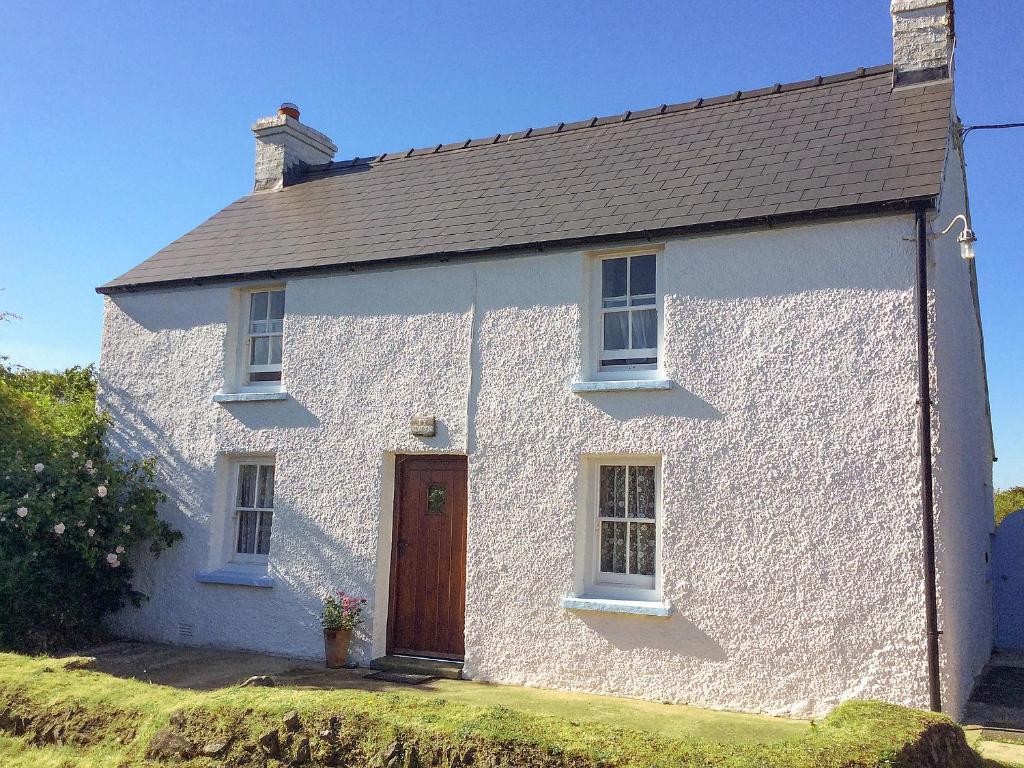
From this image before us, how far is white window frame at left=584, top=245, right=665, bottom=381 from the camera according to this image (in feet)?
32.4

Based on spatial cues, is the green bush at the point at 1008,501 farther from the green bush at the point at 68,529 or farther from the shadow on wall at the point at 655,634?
the green bush at the point at 68,529

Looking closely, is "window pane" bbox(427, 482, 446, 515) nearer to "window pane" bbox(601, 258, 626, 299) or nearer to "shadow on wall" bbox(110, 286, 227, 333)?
"window pane" bbox(601, 258, 626, 299)

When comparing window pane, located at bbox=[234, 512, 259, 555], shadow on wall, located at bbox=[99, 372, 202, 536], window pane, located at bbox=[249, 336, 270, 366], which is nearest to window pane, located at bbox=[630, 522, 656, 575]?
window pane, located at bbox=[234, 512, 259, 555]

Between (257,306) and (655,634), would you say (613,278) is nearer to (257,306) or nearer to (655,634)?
(655,634)

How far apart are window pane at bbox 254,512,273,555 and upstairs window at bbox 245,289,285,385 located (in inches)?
73.2

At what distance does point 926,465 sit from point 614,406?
3.14 meters

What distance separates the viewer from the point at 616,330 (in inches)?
404

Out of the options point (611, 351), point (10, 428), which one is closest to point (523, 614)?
point (611, 351)

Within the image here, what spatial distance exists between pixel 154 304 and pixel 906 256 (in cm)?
1027

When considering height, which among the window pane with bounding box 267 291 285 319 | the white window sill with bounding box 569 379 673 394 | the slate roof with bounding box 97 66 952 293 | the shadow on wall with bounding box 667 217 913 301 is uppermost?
the slate roof with bounding box 97 66 952 293

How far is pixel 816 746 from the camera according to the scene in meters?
5.31

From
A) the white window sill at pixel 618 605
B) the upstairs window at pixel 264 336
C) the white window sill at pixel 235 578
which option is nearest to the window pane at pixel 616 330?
the white window sill at pixel 618 605

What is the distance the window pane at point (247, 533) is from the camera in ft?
40.8

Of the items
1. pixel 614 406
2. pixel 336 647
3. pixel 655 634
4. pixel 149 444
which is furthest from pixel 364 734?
pixel 149 444
